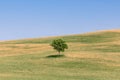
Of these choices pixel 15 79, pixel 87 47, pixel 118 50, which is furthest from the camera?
pixel 87 47

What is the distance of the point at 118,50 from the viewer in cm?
8312

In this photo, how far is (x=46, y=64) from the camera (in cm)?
6562

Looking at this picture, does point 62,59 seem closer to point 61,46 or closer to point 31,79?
point 61,46

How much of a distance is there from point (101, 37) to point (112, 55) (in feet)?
129

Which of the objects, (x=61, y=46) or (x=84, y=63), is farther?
(x=61, y=46)

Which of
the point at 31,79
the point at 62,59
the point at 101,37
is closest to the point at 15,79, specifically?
the point at 31,79

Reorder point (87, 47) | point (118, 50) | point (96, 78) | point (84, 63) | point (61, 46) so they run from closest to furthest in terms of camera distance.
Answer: point (96, 78) → point (84, 63) → point (61, 46) → point (118, 50) → point (87, 47)

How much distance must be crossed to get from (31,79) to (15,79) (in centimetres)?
216

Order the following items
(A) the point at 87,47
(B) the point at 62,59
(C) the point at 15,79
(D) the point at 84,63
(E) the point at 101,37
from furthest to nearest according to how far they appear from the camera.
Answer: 1. (E) the point at 101,37
2. (A) the point at 87,47
3. (B) the point at 62,59
4. (D) the point at 84,63
5. (C) the point at 15,79

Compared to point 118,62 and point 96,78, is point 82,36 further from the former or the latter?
point 96,78

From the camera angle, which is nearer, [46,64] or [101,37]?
[46,64]

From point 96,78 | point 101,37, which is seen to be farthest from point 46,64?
point 101,37

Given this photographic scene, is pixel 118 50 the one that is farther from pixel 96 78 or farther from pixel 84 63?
pixel 96 78

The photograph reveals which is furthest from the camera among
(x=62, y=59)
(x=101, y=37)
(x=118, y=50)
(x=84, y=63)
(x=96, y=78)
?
(x=101, y=37)
